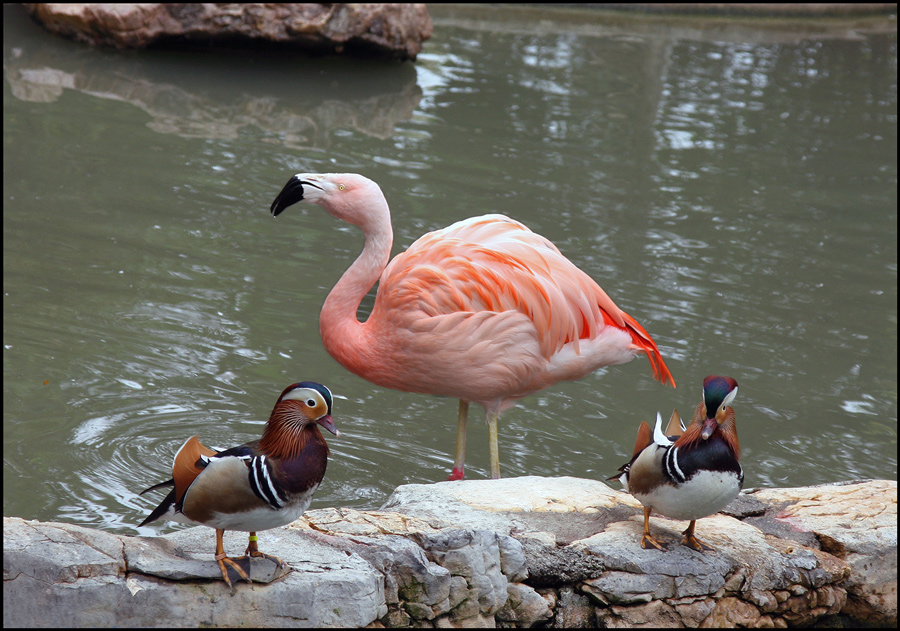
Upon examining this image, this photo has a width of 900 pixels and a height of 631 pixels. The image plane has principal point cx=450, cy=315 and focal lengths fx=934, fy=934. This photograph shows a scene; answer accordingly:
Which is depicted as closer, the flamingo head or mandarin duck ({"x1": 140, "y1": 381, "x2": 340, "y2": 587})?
mandarin duck ({"x1": 140, "y1": 381, "x2": 340, "y2": 587})

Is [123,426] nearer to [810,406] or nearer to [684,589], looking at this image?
[684,589]

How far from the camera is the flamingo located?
13.0 ft

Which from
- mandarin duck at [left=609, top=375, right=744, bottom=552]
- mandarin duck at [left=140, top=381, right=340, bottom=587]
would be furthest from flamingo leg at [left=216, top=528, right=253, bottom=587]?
mandarin duck at [left=609, top=375, right=744, bottom=552]

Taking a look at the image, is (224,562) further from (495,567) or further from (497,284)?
(497,284)

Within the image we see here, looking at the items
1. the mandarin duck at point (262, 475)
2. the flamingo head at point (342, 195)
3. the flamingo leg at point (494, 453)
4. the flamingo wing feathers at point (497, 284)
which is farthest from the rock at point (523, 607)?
the flamingo head at point (342, 195)

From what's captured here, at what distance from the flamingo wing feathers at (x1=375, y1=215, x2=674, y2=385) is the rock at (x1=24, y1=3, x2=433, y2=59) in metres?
6.63

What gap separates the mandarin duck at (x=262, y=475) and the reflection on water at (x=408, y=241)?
4.10 feet

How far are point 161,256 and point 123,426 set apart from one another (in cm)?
202

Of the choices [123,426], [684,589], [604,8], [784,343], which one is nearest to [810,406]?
[784,343]

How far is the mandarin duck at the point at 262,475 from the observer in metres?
2.51

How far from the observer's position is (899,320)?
21.2 feet

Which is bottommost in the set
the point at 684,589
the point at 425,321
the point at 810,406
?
the point at 810,406

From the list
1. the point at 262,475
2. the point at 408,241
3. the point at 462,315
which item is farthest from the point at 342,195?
the point at 408,241

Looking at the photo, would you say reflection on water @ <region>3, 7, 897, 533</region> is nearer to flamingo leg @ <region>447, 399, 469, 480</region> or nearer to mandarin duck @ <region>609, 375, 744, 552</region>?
flamingo leg @ <region>447, 399, 469, 480</region>
